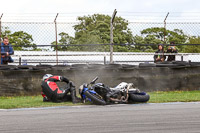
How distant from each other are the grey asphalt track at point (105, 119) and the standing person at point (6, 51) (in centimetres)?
431

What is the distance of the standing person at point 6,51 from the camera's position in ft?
35.5

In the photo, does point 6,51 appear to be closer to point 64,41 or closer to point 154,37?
point 64,41

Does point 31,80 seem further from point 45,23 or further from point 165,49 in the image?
point 165,49

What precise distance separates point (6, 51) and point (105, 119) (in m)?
6.26

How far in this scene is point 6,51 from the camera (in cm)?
1088

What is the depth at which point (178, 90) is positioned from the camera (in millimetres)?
9930

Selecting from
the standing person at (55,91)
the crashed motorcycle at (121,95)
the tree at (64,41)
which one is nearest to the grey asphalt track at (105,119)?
the crashed motorcycle at (121,95)

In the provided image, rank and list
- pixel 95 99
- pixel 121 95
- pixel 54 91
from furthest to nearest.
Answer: pixel 54 91 < pixel 121 95 < pixel 95 99

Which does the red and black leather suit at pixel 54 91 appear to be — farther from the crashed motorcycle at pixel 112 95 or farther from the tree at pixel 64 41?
the tree at pixel 64 41

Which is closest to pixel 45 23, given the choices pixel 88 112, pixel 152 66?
pixel 152 66

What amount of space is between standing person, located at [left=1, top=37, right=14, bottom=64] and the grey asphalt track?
4.31m

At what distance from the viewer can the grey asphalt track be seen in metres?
4.79

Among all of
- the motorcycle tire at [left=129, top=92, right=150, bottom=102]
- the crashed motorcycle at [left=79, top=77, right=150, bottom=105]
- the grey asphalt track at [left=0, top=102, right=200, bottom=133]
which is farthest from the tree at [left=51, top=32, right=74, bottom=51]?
the grey asphalt track at [left=0, top=102, right=200, bottom=133]

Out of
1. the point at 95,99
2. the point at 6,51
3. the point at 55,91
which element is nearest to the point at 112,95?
the point at 95,99
